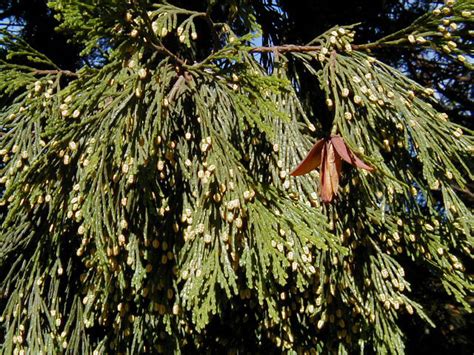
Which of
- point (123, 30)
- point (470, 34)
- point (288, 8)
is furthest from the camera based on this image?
point (288, 8)

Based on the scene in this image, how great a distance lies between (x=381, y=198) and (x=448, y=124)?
1.93 ft

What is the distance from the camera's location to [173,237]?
9.47ft

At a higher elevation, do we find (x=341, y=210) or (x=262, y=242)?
(x=341, y=210)

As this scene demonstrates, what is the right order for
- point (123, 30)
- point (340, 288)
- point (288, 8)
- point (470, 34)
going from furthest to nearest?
point (288, 8)
point (340, 288)
point (470, 34)
point (123, 30)

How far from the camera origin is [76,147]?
2639mm

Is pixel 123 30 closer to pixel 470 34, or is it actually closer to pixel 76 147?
pixel 76 147

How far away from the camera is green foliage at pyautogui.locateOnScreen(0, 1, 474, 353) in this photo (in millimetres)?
2504

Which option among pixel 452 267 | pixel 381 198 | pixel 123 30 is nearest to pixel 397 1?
pixel 381 198

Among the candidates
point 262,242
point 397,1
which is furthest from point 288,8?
point 262,242

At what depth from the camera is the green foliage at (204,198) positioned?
2.50 meters

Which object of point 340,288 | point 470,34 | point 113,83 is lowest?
point 340,288

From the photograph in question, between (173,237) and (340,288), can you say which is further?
(340,288)

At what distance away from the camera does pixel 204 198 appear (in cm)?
260

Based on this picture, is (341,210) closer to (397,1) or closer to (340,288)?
(340,288)
